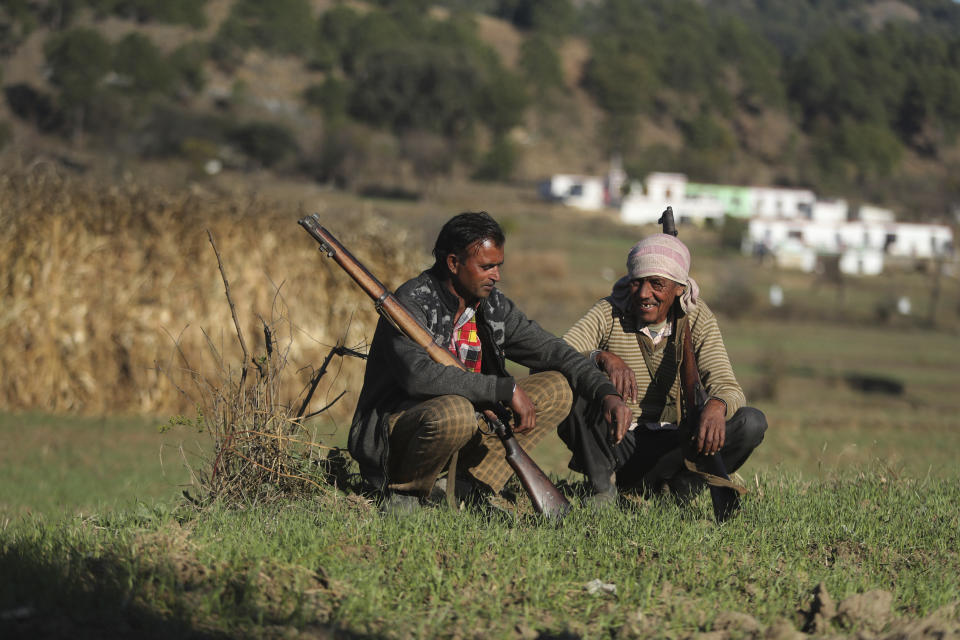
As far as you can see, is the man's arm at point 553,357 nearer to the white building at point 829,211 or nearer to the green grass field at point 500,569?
the green grass field at point 500,569

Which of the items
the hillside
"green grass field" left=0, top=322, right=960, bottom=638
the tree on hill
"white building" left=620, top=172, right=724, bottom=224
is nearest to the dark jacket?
"green grass field" left=0, top=322, right=960, bottom=638

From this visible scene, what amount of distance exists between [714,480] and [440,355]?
4.47 ft

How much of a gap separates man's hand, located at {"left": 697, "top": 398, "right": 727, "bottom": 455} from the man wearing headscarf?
0.06 m

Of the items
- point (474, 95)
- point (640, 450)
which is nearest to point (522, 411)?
point (640, 450)

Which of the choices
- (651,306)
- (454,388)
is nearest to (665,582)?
(454,388)

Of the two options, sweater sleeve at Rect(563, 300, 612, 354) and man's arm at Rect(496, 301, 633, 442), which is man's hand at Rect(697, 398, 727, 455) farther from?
sweater sleeve at Rect(563, 300, 612, 354)

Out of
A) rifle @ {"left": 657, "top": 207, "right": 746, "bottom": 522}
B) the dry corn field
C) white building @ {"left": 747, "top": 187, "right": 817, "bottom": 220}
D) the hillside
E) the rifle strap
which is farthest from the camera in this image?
white building @ {"left": 747, "top": 187, "right": 817, "bottom": 220}

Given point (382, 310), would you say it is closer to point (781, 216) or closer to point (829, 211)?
point (781, 216)

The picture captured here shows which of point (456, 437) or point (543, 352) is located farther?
point (543, 352)

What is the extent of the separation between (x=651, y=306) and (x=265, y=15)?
117965 mm

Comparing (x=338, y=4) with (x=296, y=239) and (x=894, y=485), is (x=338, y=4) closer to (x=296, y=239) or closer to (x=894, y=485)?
(x=296, y=239)

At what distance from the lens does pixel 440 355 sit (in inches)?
194

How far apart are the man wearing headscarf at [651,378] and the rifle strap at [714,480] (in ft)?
0.48

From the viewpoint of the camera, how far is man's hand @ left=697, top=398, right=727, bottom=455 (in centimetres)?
506
